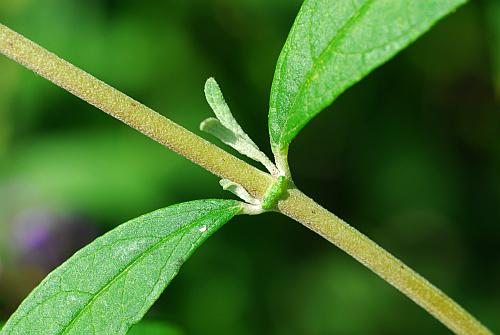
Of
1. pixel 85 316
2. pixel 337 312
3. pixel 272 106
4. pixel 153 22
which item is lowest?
pixel 337 312

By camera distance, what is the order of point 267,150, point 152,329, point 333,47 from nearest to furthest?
point 333,47, point 152,329, point 267,150

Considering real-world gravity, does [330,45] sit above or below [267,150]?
above

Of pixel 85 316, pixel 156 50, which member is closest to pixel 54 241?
pixel 156 50

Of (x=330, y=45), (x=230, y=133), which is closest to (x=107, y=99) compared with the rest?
(x=230, y=133)

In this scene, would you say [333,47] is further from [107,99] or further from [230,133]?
[107,99]

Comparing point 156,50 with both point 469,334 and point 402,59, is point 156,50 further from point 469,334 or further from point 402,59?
point 469,334

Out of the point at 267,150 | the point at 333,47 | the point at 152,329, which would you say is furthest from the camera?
the point at 267,150

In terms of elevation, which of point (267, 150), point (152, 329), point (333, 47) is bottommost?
point (267, 150)
